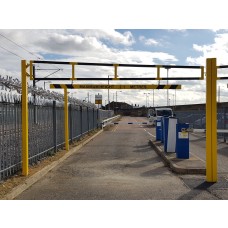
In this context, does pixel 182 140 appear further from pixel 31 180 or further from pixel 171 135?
pixel 31 180

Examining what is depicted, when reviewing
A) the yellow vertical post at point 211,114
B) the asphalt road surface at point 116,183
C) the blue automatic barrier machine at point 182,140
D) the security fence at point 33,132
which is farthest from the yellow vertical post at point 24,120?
the blue automatic barrier machine at point 182,140

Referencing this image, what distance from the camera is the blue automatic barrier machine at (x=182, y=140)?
11750mm

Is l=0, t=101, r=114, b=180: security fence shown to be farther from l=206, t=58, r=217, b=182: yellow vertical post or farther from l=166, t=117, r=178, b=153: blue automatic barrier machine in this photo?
l=206, t=58, r=217, b=182: yellow vertical post

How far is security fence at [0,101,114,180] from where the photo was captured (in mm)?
8421

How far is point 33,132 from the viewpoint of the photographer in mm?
10883

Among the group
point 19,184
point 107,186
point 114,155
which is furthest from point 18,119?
point 114,155

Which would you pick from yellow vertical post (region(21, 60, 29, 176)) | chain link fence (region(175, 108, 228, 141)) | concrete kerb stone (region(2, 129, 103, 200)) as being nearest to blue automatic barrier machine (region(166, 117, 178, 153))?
concrete kerb stone (region(2, 129, 103, 200))

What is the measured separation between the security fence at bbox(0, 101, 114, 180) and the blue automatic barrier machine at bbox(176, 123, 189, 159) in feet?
14.4

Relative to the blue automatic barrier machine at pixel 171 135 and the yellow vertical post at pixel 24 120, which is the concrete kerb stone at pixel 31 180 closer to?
the yellow vertical post at pixel 24 120

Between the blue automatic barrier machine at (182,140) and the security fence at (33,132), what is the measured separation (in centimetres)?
438

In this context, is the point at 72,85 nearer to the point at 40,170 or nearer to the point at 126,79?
the point at 126,79

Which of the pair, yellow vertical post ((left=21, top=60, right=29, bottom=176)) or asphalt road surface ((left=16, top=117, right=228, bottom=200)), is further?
yellow vertical post ((left=21, top=60, right=29, bottom=176))

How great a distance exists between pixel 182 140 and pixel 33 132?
4725 millimetres

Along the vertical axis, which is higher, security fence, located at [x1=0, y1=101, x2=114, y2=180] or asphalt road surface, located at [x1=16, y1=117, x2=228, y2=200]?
security fence, located at [x1=0, y1=101, x2=114, y2=180]
